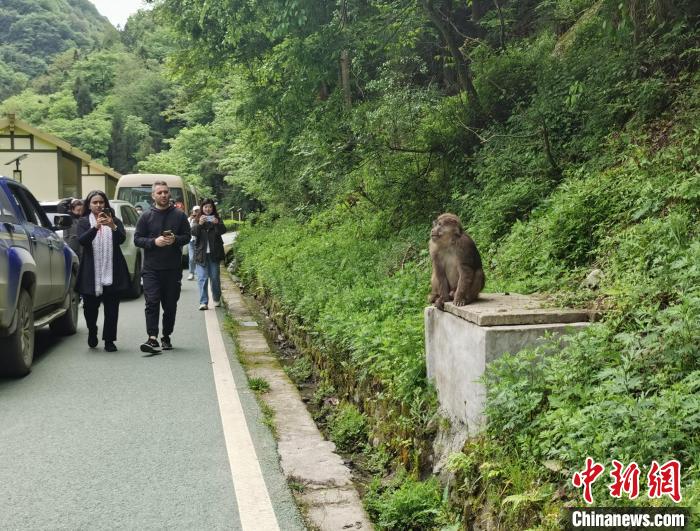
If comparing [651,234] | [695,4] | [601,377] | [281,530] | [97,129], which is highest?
[97,129]

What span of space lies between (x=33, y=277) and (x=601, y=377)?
628 cm

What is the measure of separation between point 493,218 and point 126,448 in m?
6.03

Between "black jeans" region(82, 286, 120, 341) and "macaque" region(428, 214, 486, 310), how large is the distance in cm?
520

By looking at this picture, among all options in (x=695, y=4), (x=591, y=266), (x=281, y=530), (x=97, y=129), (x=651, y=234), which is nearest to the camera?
(x=281, y=530)

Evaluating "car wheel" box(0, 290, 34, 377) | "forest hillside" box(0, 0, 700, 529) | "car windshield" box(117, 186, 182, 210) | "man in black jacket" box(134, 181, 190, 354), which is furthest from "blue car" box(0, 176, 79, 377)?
"car windshield" box(117, 186, 182, 210)

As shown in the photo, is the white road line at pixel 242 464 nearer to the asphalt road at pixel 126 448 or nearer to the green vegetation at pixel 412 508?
the asphalt road at pixel 126 448

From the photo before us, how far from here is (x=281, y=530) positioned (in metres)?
4.06

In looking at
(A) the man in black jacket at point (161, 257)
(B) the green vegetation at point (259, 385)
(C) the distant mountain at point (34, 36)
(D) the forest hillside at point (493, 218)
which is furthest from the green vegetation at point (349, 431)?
(C) the distant mountain at point (34, 36)

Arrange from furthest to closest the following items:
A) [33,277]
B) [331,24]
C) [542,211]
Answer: [331,24], [542,211], [33,277]

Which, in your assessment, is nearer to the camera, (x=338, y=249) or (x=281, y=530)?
(x=281, y=530)

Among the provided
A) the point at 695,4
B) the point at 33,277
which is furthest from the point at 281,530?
the point at 695,4

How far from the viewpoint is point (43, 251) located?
29.0 feet

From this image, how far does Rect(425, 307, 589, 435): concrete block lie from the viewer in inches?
169

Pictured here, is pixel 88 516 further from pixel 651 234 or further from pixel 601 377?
pixel 651 234
